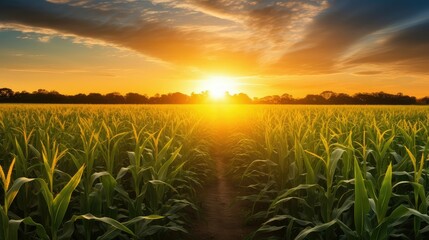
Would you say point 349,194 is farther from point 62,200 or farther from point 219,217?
point 62,200

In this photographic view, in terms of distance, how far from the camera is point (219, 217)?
6508 mm

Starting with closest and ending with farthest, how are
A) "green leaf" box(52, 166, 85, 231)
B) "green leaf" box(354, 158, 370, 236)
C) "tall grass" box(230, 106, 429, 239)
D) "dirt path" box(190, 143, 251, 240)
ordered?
"green leaf" box(52, 166, 85, 231) < "green leaf" box(354, 158, 370, 236) < "tall grass" box(230, 106, 429, 239) < "dirt path" box(190, 143, 251, 240)

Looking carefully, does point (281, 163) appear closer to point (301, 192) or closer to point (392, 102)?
point (301, 192)

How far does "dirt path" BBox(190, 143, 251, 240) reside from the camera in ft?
18.5

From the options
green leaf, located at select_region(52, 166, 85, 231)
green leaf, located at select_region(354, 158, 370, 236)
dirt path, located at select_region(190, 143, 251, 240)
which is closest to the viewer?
green leaf, located at select_region(52, 166, 85, 231)

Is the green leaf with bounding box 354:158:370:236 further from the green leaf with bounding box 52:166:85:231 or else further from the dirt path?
the dirt path

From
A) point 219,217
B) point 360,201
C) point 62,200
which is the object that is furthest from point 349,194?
point 62,200

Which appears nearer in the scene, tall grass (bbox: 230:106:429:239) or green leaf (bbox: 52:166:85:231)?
green leaf (bbox: 52:166:85:231)

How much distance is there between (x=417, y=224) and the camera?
3.56m

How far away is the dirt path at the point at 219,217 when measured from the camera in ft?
18.5

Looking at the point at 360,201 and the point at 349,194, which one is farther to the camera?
the point at 349,194

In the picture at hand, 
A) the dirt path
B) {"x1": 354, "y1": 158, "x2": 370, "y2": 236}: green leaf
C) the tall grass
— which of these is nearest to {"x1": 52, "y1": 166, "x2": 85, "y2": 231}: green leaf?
the tall grass

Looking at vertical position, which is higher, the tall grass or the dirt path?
the tall grass

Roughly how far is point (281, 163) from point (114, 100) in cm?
6762
